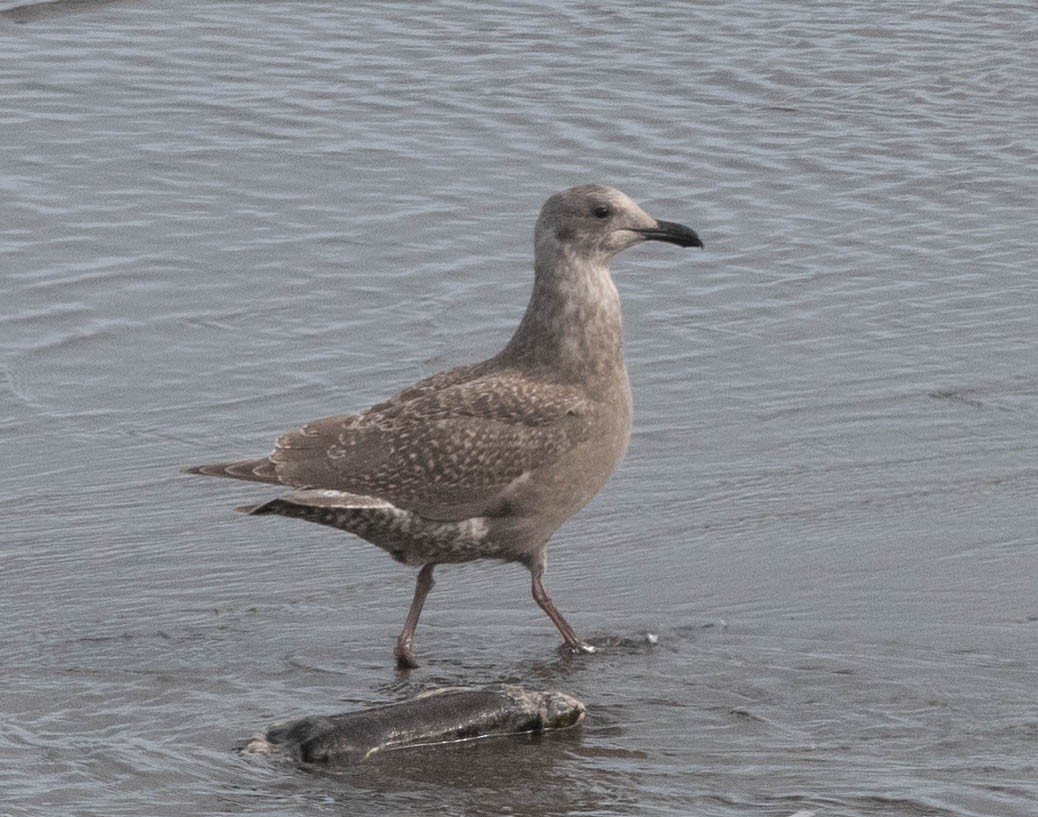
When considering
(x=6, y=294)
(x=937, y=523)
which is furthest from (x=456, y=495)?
(x=6, y=294)

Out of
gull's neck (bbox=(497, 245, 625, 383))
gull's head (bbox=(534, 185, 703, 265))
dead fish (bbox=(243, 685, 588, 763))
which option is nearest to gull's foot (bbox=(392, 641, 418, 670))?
dead fish (bbox=(243, 685, 588, 763))

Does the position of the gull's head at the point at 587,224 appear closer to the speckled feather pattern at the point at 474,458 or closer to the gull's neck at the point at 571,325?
the gull's neck at the point at 571,325

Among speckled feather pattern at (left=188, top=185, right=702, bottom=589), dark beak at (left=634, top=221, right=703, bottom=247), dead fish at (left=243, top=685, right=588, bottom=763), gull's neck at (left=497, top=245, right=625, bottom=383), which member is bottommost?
dead fish at (left=243, top=685, right=588, bottom=763)

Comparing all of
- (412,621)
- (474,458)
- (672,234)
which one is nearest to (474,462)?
(474,458)

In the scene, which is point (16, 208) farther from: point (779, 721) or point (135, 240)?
point (779, 721)

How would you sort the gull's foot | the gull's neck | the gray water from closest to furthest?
the gray water → the gull's foot → the gull's neck

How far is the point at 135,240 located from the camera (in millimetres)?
10445

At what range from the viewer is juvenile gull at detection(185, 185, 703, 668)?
668cm

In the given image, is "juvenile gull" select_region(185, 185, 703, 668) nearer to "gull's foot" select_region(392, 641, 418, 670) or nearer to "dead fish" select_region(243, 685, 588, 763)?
"gull's foot" select_region(392, 641, 418, 670)

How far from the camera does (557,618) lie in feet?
21.9

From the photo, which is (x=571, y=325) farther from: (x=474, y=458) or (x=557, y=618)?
(x=557, y=618)

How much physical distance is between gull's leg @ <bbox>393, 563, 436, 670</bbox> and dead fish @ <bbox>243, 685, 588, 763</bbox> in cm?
60

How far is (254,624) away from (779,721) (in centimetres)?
181

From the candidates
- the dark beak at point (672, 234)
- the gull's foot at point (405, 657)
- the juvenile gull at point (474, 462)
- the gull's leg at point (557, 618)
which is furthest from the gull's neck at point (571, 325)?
the gull's foot at point (405, 657)
